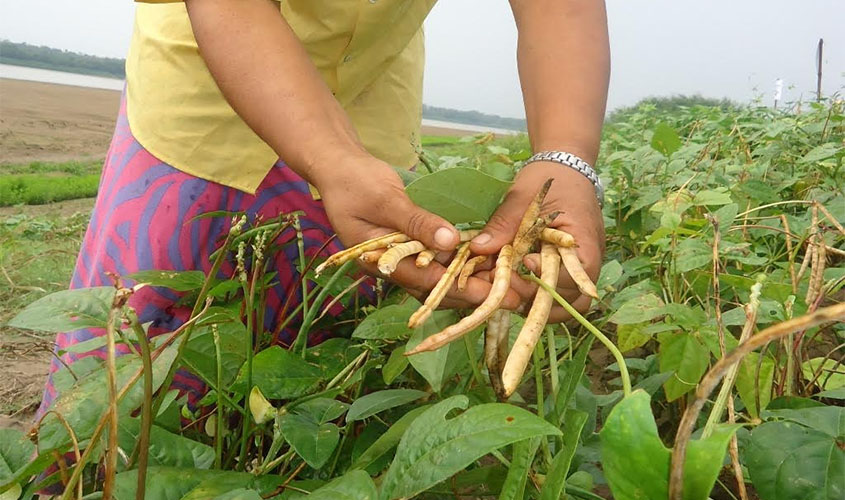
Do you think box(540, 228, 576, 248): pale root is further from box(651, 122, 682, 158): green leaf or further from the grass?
the grass

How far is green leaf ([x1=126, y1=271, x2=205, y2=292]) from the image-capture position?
0.57 m

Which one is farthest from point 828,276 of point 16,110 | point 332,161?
point 16,110

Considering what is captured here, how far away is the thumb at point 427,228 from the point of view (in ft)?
1.62

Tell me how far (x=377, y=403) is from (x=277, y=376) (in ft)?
0.26

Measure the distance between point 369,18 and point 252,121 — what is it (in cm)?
31

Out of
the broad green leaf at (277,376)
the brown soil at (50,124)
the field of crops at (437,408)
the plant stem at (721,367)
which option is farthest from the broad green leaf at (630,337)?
the brown soil at (50,124)

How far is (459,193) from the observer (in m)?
0.50

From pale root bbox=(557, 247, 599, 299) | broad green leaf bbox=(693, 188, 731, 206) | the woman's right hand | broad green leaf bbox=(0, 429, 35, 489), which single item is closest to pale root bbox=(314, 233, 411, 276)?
the woman's right hand

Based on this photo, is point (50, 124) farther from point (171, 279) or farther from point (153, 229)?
point (171, 279)

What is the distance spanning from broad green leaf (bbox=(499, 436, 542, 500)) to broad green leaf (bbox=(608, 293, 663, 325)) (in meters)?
0.20

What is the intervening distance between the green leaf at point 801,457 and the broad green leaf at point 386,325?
261mm

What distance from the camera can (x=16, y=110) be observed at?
35.9 ft

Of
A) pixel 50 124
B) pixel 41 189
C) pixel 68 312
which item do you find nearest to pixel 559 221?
pixel 68 312

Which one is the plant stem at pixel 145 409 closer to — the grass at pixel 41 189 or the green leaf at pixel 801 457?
the green leaf at pixel 801 457
